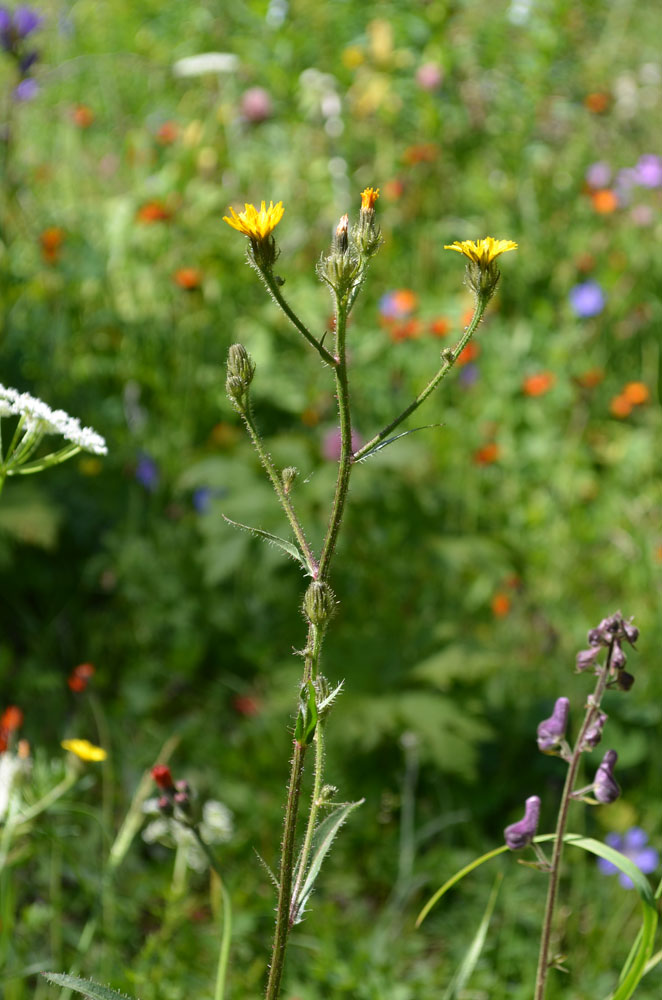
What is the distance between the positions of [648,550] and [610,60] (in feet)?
11.5

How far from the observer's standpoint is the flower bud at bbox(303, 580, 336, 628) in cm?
81

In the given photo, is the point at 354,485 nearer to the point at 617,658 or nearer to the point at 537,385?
the point at 537,385

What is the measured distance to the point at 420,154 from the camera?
386 centimetres

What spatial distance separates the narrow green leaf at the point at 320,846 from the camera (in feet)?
2.88

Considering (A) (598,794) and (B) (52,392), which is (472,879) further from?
(B) (52,392)

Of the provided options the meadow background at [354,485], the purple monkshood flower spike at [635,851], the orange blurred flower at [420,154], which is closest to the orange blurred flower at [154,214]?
the meadow background at [354,485]

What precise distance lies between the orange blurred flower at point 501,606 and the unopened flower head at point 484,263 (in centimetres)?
176

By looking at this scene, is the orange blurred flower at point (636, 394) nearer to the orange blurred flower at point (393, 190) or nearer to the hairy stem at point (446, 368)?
the orange blurred flower at point (393, 190)

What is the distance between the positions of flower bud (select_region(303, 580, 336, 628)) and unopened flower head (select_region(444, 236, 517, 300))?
265mm

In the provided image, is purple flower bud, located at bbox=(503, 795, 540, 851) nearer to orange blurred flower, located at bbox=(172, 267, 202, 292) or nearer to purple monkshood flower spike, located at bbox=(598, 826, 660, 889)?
purple monkshood flower spike, located at bbox=(598, 826, 660, 889)

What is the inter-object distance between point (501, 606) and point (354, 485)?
497 mm

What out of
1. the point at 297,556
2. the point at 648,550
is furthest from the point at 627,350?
the point at 297,556

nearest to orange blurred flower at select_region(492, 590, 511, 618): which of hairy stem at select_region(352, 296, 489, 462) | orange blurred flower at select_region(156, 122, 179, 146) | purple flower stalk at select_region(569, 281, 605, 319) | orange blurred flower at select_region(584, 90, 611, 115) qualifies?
purple flower stalk at select_region(569, 281, 605, 319)

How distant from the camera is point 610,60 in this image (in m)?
5.33
